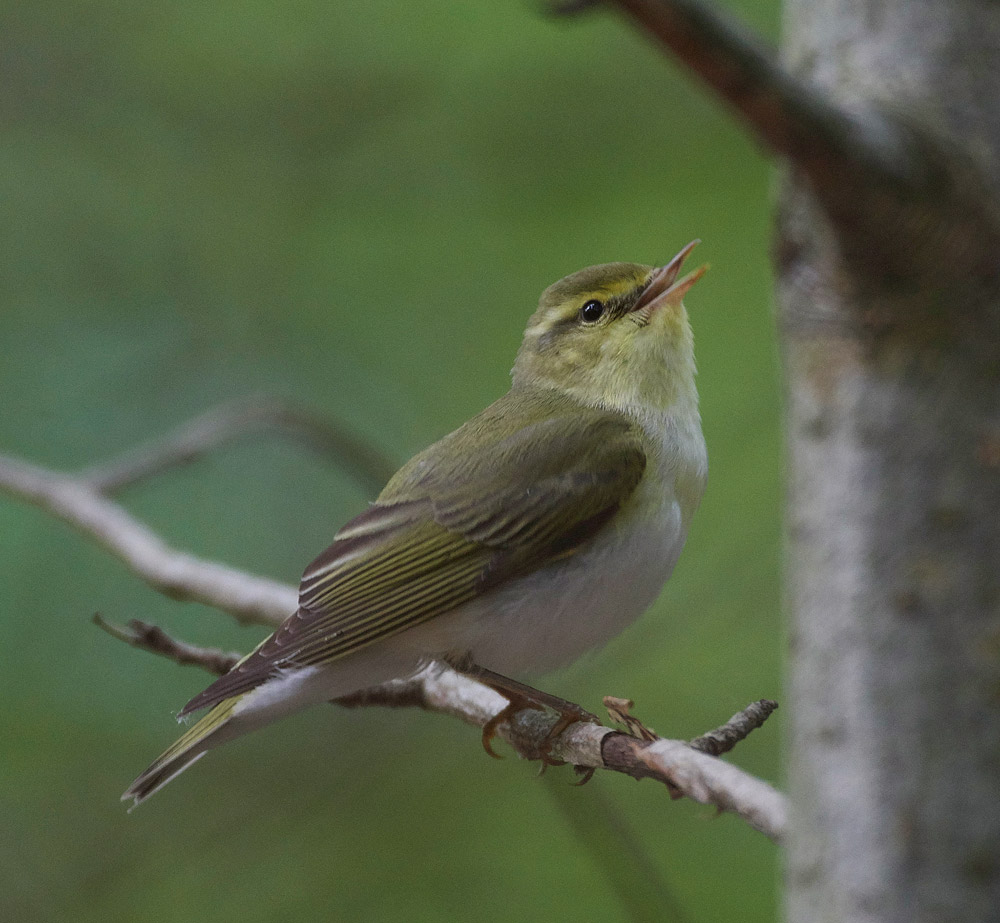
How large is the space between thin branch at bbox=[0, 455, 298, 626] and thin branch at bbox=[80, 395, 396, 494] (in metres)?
0.11

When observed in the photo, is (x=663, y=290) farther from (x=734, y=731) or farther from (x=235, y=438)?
(x=734, y=731)

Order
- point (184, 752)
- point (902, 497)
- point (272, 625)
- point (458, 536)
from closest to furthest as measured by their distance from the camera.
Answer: point (902, 497)
point (184, 752)
point (458, 536)
point (272, 625)

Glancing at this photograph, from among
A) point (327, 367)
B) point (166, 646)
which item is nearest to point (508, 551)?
point (166, 646)

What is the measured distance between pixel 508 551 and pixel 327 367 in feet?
11.6

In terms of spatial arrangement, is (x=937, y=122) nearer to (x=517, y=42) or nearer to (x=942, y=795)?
(x=942, y=795)

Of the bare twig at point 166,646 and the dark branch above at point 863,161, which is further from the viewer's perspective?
the bare twig at point 166,646

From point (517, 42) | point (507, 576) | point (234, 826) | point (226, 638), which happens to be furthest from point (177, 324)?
point (507, 576)

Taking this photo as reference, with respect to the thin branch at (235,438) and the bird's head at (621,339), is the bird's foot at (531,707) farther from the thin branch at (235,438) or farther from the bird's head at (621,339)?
the thin branch at (235,438)

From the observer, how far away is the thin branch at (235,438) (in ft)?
12.5

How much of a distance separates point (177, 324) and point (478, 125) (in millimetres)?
2151

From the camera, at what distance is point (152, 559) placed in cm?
346

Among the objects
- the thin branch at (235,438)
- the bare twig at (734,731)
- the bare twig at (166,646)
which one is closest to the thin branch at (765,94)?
the bare twig at (734,731)

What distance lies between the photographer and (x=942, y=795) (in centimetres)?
108

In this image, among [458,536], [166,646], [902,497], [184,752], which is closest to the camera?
[902,497]
